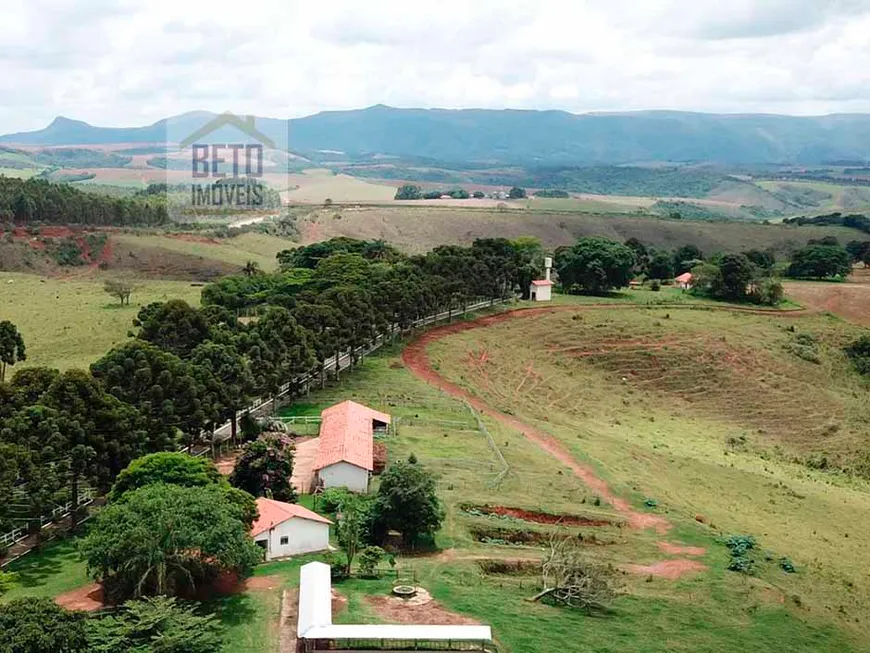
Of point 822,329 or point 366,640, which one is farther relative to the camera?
point 822,329

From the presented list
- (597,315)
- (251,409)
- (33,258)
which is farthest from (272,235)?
(251,409)

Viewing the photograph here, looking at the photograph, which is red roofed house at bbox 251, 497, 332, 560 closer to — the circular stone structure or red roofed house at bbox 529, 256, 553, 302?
the circular stone structure

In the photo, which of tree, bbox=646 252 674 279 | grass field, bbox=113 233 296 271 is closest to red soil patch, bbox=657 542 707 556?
grass field, bbox=113 233 296 271

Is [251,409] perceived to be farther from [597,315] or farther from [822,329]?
[822,329]

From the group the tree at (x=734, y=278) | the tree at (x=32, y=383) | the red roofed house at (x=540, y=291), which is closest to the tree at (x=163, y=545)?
the tree at (x=32, y=383)

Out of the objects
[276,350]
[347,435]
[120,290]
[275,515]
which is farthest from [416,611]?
[120,290]

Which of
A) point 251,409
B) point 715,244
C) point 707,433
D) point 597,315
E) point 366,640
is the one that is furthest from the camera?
point 715,244
